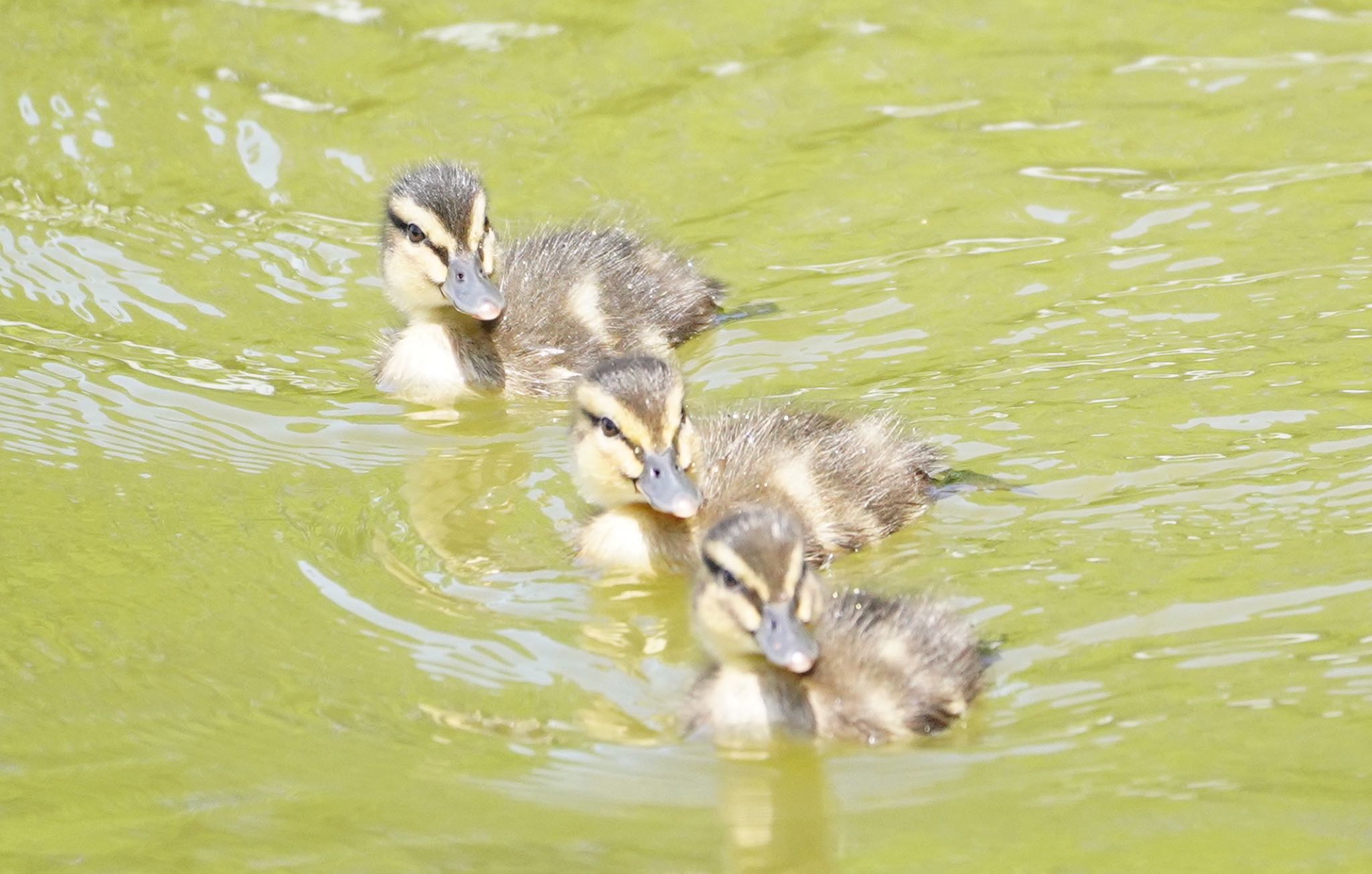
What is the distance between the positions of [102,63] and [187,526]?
3667mm

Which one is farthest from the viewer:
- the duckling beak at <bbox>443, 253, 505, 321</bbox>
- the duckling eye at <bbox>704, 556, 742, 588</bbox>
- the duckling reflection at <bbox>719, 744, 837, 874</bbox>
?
the duckling beak at <bbox>443, 253, 505, 321</bbox>

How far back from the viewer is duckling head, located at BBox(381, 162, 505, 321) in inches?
220

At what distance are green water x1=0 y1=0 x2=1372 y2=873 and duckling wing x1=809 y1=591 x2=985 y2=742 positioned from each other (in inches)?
3.1

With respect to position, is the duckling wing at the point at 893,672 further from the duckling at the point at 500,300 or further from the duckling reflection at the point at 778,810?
the duckling at the point at 500,300

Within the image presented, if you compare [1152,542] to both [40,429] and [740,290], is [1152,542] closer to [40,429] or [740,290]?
[740,290]

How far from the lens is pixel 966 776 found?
340 cm

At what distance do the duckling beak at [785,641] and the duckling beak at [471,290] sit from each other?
7.07 ft

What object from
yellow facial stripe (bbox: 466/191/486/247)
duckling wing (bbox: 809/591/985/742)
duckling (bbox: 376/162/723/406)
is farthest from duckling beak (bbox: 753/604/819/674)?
yellow facial stripe (bbox: 466/191/486/247)

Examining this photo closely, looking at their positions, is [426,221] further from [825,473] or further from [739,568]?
[739,568]

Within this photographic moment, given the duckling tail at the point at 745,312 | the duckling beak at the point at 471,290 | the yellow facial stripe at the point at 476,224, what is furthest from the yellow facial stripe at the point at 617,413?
the duckling tail at the point at 745,312

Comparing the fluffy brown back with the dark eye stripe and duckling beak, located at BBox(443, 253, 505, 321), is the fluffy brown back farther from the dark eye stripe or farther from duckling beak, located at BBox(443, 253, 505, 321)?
the dark eye stripe

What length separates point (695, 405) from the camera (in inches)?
215

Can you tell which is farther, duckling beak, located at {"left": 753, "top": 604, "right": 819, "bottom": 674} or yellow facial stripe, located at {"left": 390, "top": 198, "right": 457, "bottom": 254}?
yellow facial stripe, located at {"left": 390, "top": 198, "right": 457, "bottom": 254}

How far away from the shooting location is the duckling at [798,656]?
11.8ft
